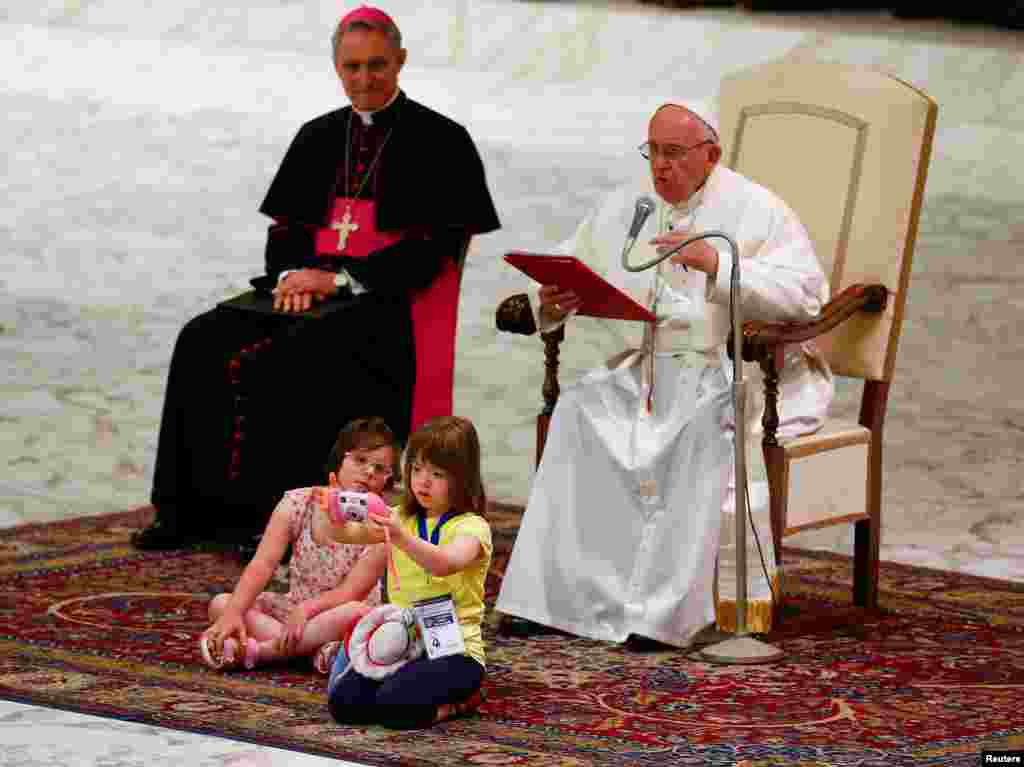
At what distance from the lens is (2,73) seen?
67.2 ft

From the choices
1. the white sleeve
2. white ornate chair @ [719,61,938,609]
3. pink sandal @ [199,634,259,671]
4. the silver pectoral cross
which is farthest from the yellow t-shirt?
the silver pectoral cross

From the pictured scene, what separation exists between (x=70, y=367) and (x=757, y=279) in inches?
193

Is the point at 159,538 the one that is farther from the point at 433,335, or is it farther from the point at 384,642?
the point at 384,642

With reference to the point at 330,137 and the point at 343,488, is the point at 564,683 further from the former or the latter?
the point at 330,137

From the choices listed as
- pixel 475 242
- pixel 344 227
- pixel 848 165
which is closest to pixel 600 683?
pixel 848 165

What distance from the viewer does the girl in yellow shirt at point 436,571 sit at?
5383mm

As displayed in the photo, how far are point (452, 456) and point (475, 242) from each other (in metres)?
8.94

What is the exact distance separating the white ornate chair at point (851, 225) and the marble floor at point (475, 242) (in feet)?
2.68

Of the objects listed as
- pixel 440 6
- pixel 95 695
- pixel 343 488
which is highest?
pixel 440 6

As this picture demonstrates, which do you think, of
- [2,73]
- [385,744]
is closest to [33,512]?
[385,744]

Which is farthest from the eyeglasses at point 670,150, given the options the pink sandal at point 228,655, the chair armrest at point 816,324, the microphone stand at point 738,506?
the pink sandal at point 228,655

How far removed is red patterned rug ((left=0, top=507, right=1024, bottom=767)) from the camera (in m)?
5.26

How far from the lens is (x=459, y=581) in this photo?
5.56 meters

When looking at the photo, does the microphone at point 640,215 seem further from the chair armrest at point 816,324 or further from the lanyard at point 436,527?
the lanyard at point 436,527
